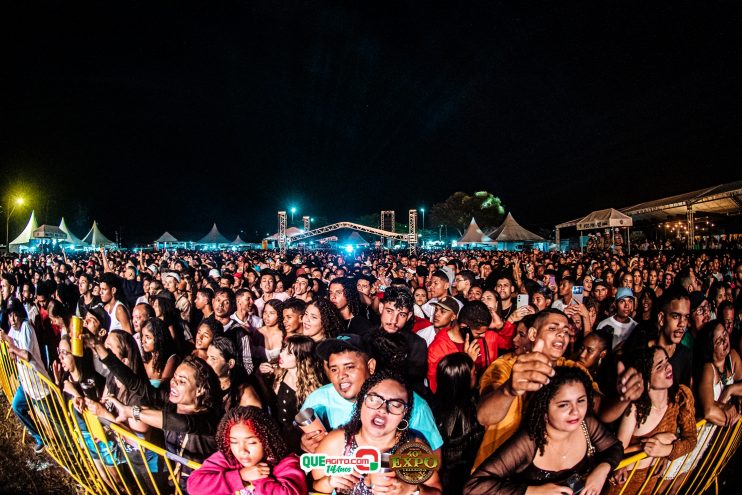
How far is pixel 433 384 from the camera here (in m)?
3.75

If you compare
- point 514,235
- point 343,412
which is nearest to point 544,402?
point 343,412

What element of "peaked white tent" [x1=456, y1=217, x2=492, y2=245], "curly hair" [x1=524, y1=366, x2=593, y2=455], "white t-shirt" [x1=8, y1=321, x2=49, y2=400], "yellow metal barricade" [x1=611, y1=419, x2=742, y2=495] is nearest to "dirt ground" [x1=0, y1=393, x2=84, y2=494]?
"white t-shirt" [x1=8, y1=321, x2=49, y2=400]

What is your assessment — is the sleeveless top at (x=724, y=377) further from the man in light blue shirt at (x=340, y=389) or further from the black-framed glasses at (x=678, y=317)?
the man in light blue shirt at (x=340, y=389)

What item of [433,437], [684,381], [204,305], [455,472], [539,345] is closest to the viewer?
[433,437]

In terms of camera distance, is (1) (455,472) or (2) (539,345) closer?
(1) (455,472)

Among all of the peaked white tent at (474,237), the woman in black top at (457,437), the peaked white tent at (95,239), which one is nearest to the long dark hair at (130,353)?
the woman in black top at (457,437)

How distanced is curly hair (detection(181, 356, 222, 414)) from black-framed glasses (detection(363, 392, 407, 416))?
1314 mm

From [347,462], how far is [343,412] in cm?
73

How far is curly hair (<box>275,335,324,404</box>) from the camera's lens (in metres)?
3.27

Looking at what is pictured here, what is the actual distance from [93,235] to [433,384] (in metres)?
38.7

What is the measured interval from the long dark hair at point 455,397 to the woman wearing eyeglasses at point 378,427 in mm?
519

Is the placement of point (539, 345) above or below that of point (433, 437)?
above

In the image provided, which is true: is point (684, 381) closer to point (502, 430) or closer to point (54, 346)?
point (502, 430)

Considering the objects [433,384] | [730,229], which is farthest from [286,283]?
[730,229]
